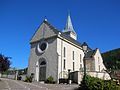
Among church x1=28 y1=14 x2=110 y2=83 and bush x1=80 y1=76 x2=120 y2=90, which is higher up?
church x1=28 y1=14 x2=110 y2=83

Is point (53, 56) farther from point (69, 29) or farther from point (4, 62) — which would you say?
point (69, 29)

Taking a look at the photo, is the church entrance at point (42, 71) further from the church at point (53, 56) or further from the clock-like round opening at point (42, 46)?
the clock-like round opening at point (42, 46)

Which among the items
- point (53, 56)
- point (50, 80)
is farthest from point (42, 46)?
point (50, 80)

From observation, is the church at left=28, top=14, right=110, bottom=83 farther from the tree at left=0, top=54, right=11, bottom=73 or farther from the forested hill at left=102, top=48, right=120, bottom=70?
the forested hill at left=102, top=48, right=120, bottom=70

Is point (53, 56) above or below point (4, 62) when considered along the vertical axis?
above

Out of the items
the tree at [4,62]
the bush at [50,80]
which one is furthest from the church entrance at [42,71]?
the tree at [4,62]

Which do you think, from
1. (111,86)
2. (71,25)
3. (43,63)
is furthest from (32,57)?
(111,86)

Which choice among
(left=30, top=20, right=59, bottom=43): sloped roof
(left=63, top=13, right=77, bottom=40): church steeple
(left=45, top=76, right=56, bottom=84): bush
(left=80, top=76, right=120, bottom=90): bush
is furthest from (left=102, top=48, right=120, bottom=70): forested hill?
(left=80, top=76, right=120, bottom=90): bush

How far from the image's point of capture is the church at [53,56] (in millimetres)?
47469

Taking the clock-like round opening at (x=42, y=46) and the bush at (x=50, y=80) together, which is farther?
the clock-like round opening at (x=42, y=46)

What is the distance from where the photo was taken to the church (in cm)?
4747

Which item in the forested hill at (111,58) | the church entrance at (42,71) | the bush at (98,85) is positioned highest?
the forested hill at (111,58)

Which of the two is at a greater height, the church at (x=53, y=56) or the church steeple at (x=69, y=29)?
the church steeple at (x=69, y=29)

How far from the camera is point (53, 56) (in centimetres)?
4834
